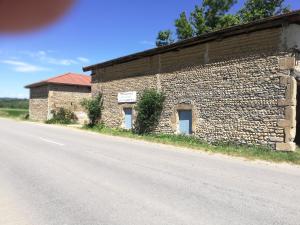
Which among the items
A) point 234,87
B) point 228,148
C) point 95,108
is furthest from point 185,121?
point 95,108

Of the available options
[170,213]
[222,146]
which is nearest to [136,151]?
[222,146]

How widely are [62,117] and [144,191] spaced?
1082 inches

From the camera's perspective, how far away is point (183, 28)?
104 feet

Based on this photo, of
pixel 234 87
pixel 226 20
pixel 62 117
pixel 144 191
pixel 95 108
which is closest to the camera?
pixel 144 191

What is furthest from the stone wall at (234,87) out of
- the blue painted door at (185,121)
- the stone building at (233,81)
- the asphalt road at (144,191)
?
the asphalt road at (144,191)

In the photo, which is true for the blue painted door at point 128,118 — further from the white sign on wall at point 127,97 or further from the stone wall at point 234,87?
the stone wall at point 234,87

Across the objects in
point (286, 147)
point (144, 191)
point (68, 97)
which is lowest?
point (144, 191)

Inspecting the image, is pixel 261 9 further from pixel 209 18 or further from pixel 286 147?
pixel 286 147

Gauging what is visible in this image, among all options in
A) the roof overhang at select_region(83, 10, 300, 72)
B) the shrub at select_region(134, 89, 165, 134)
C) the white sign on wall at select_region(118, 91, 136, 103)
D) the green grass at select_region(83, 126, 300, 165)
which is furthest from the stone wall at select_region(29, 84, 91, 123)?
the shrub at select_region(134, 89, 165, 134)

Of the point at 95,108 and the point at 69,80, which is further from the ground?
the point at 69,80

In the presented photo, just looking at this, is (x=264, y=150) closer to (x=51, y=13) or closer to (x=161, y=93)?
(x=161, y=93)

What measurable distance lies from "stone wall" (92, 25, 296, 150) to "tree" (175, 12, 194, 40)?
46.8 feet

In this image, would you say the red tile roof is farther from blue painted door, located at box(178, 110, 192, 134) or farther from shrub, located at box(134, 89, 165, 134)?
blue painted door, located at box(178, 110, 192, 134)

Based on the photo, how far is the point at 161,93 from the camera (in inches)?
680
